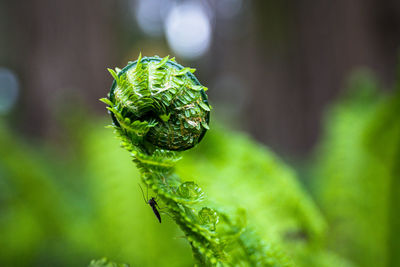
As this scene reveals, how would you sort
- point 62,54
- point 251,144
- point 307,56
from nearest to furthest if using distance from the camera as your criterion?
point 251,144 → point 62,54 → point 307,56

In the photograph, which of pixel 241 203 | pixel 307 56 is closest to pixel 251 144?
pixel 241 203

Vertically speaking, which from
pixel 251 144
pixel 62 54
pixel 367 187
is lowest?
pixel 367 187

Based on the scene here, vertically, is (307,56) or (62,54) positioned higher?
(62,54)

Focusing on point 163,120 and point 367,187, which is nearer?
point 163,120

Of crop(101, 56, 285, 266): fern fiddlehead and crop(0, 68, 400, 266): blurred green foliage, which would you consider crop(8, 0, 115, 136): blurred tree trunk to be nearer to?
crop(0, 68, 400, 266): blurred green foliage

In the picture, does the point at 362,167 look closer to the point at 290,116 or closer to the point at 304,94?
the point at 304,94

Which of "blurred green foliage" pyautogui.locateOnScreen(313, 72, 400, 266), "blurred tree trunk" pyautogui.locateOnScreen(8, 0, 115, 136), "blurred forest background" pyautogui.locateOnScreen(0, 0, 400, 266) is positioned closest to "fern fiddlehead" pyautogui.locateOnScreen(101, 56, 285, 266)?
"blurred forest background" pyautogui.locateOnScreen(0, 0, 400, 266)

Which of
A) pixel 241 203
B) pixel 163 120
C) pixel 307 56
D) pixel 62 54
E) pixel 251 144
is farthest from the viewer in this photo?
pixel 307 56

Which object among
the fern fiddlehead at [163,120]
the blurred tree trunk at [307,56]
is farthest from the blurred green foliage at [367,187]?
the blurred tree trunk at [307,56]

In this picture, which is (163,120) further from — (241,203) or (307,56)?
(307,56)
